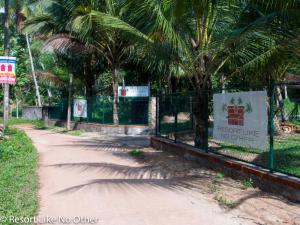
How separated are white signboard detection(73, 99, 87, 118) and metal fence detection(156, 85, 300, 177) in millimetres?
10415

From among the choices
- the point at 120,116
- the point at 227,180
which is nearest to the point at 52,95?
the point at 120,116

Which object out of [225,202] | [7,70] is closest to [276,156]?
[225,202]

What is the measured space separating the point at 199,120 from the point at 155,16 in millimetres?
2854

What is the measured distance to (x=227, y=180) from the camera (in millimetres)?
9133

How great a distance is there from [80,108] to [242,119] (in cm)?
1785

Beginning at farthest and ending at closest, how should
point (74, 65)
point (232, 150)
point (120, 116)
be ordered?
point (74, 65), point (120, 116), point (232, 150)

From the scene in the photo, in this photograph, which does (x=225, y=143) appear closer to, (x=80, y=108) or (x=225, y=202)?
(x=225, y=202)

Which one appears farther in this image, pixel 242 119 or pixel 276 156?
pixel 276 156

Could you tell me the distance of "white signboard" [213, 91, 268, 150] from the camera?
856cm

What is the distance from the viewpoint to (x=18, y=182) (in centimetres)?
868

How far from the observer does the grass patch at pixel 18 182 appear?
262 inches

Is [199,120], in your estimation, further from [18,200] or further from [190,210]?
[18,200]

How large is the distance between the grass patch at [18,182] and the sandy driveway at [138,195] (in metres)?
0.20

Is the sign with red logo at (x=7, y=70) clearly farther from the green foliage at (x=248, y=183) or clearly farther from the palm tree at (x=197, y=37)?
the green foliage at (x=248, y=183)
